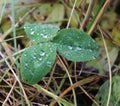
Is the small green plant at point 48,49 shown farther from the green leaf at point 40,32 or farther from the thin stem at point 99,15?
the thin stem at point 99,15

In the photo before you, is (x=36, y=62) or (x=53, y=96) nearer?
(x=36, y=62)

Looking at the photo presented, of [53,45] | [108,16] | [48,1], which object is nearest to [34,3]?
[48,1]

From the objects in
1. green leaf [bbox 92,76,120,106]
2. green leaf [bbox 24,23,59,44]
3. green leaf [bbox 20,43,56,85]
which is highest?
green leaf [bbox 24,23,59,44]

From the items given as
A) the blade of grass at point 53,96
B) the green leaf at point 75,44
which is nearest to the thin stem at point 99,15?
the green leaf at point 75,44

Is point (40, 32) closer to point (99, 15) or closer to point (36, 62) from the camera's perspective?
point (36, 62)

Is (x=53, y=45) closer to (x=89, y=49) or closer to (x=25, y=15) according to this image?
(x=89, y=49)

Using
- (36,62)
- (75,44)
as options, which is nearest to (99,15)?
(75,44)

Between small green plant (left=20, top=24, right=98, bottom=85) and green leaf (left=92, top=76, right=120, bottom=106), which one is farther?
green leaf (left=92, top=76, right=120, bottom=106)

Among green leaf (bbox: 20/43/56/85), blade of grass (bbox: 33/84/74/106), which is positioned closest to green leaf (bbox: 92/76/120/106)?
blade of grass (bbox: 33/84/74/106)

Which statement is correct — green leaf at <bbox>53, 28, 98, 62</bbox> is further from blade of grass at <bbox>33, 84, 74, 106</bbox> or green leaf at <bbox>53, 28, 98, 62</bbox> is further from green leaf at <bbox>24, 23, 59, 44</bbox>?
blade of grass at <bbox>33, 84, 74, 106</bbox>
